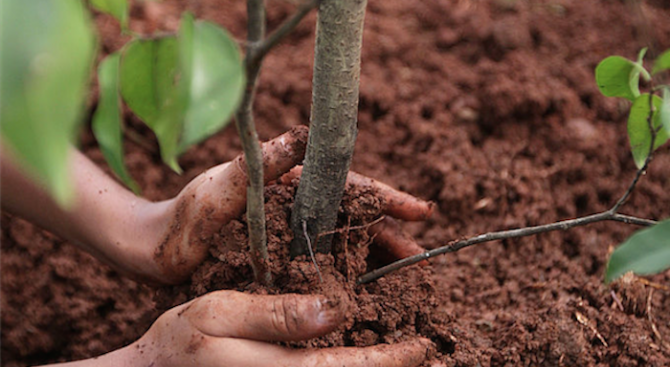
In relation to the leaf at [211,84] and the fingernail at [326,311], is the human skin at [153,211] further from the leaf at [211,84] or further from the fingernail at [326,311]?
the leaf at [211,84]

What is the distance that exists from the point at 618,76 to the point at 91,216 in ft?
3.06

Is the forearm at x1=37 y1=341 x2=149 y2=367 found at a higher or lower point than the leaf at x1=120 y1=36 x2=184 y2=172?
lower

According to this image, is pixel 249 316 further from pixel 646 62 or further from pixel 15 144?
pixel 646 62

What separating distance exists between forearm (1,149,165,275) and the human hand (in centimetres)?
3

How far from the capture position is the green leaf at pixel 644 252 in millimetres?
678

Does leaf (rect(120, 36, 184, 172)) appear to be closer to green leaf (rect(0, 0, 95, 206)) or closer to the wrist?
green leaf (rect(0, 0, 95, 206))

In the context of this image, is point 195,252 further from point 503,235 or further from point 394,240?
point 503,235

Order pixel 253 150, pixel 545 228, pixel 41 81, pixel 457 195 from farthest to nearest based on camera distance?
1. pixel 457 195
2. pixel 545 228
3. pixel 253 150
4. pixel 41 81

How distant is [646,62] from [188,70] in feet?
5.90

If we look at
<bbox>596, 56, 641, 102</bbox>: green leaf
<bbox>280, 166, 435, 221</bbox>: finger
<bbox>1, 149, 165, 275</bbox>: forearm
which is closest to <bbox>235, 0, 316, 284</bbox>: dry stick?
<bbox>280, 166, 435, 221</bbox>: finger

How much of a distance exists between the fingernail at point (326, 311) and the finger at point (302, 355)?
0.28 feet

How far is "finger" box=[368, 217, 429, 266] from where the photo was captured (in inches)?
47.7

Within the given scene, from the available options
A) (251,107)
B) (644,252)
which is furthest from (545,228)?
(251,107)

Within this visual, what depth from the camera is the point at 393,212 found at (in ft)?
3.89
